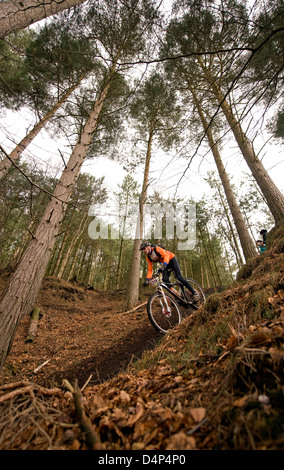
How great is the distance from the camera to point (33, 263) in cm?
400

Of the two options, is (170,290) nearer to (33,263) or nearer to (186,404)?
(33,263)

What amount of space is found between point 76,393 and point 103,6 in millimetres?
8447

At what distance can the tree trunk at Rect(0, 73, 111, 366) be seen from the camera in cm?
Result: 335

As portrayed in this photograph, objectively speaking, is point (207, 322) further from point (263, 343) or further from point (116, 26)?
point (116, 26)

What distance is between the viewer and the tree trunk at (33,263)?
11.0ft

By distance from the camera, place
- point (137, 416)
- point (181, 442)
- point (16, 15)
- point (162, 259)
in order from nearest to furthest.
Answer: point (181, 442) → point (137, 416) → point (16, 15) → point (162, 259)

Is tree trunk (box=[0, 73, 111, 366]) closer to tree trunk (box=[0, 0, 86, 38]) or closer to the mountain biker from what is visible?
the mountain biker

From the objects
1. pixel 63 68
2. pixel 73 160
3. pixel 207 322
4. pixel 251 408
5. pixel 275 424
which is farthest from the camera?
pixel 63 68

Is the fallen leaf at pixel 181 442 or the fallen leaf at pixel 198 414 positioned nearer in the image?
the fallen leaf at pixel 181 442

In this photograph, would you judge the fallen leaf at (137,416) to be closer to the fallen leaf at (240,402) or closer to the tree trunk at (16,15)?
the fallen leaf at (240,402)

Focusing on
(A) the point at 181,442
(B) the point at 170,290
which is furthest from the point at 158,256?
(A) the point at 181,442

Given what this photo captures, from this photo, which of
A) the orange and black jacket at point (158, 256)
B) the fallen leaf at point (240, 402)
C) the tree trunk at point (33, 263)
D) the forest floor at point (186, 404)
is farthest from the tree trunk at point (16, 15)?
the fallen leaf at point (240, 402)

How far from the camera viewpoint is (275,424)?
28.4 inches
